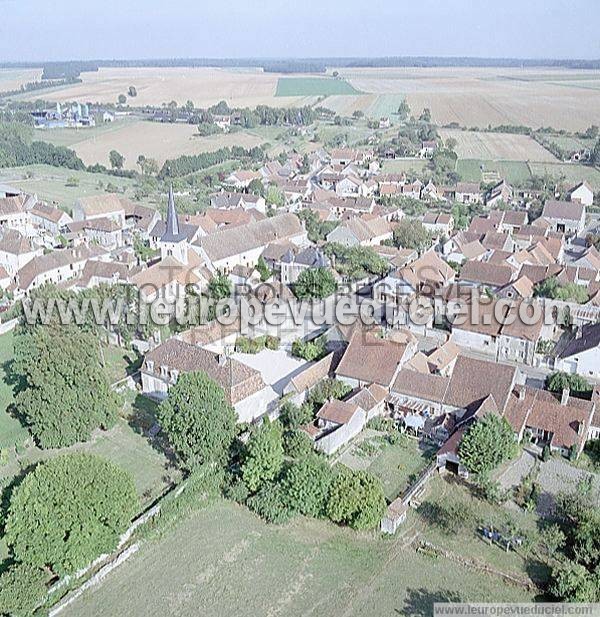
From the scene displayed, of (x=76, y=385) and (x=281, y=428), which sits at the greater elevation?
(x=76, y=385)

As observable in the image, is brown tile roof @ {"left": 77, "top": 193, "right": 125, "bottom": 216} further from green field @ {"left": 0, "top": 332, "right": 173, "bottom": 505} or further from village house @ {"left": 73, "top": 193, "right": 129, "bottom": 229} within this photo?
green field @ {"left": 0, "top": 332, "right": 173, "bottom": 505}

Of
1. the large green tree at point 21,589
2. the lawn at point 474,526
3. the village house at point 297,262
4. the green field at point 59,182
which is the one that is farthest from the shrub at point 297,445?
the green field at point 59,182

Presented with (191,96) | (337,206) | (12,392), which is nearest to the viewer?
(12,392)

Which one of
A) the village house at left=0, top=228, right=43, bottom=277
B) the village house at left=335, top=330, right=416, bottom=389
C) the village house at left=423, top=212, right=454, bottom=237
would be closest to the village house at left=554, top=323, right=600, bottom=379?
the village house at left=335, top=330, right=416, bottom=389

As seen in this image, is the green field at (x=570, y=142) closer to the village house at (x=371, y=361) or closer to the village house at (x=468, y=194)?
the village house at (x=468, y=194)

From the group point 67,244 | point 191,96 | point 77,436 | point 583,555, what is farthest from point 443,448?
point 191,96

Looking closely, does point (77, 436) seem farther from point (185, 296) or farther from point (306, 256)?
point (306, 256)

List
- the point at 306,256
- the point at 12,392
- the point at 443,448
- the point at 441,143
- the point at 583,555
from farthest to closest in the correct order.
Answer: the point at 441,143
the point at 306,256
the point at 12,392
the point at 443,448
the point at 583,555
